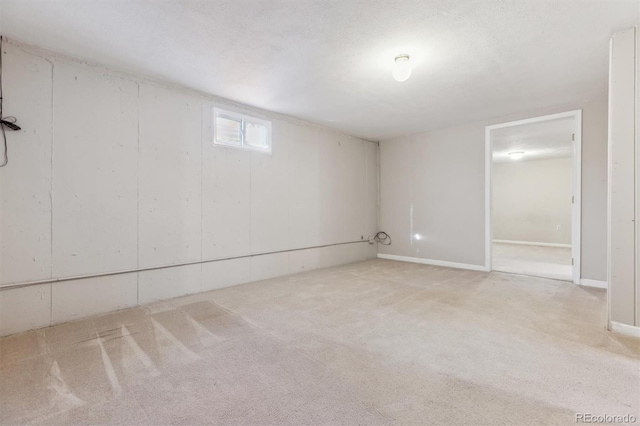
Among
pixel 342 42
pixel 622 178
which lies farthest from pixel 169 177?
pixel 622 178

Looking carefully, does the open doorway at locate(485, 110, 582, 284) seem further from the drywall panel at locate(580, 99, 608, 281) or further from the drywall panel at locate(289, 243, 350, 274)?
the drywall panel at locate(289, 243, 350, 274)

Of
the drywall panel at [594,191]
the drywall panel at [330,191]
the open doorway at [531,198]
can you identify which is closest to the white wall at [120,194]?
the drywall panel at [330,191]

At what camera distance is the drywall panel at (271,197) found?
14.6 feet

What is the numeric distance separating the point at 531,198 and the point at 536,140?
10.9 ft

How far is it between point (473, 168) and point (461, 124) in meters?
0.85

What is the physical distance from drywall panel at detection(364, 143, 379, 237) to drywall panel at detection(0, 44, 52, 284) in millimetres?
5184

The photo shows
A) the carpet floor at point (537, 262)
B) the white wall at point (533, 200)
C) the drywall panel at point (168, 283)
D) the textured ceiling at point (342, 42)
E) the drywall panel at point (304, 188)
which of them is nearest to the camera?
the textured ceiling at point (342, 42)

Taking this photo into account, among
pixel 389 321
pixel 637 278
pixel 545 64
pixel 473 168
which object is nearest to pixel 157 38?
pixel 389 321

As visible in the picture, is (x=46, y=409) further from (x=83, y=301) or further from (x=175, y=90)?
(x=175, y=90)

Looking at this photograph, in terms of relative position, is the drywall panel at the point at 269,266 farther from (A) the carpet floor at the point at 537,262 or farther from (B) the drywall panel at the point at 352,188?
(A) the carpet floor at the point at 537,262

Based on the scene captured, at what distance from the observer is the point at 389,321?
282 cm

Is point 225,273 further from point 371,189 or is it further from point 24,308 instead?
point 371,189

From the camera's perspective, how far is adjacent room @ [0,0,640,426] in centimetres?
177

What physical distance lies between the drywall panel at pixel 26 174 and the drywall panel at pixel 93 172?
0.07 m
